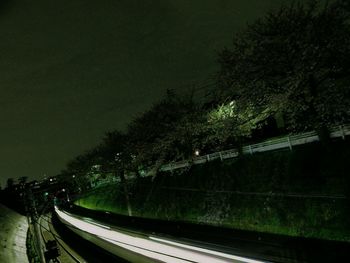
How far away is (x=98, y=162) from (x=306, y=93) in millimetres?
39091

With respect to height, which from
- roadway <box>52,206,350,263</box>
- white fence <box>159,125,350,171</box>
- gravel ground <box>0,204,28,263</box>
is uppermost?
white fence <box>159,125,350,171</box>

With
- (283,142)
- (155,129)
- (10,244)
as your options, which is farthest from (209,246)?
(155,129)

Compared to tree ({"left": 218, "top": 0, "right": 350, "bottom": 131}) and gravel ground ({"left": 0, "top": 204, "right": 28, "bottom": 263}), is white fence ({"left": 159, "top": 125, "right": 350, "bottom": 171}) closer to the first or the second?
tree ({"left": 218, "top": 0, "right": 350, "bottom": 131})

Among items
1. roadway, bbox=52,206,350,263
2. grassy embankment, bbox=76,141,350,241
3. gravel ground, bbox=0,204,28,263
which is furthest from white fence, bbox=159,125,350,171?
gravel ground, bbox=0,204,28,263

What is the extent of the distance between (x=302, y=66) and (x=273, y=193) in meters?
6.54

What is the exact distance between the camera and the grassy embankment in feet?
47.4

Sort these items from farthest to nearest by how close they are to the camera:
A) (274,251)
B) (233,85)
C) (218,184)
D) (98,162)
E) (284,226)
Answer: (98,162)
(218,184)
(233,85)
(284,226)
(274,251)

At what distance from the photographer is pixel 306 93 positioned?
15477mm

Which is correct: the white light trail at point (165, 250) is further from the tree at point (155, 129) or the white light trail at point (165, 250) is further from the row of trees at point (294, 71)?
the tree at point (155, 129)

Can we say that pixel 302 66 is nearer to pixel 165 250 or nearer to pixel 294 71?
pixel 294 71

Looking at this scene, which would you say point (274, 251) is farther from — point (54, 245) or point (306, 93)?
point (54, 245)

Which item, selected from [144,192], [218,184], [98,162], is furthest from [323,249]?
[98,162]

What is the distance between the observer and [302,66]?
14.8 metres

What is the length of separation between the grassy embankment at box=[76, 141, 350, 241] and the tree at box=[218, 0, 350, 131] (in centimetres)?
240
